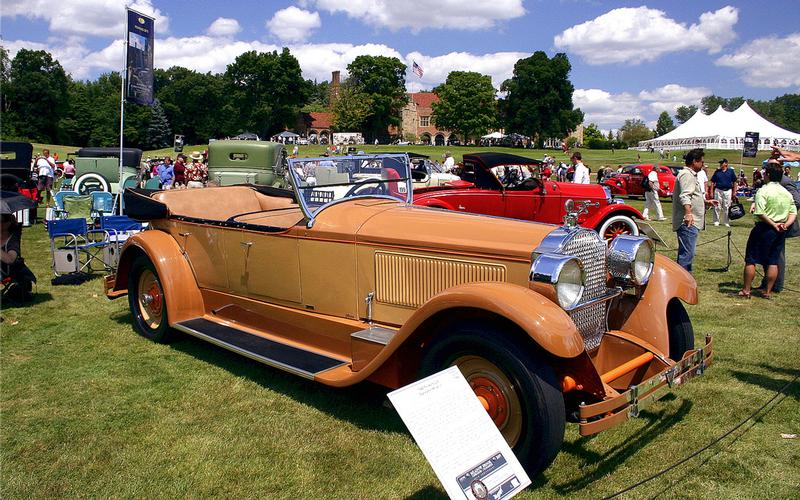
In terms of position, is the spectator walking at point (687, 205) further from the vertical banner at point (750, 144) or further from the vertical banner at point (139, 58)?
the vertical banner at point (750, 144)

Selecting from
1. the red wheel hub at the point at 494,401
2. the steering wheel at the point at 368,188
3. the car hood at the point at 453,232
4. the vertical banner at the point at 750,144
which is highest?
the vertical banner at the point at 750,144

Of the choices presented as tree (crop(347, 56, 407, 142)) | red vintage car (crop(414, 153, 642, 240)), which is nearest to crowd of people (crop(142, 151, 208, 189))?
red vintage car (crop(414, 153, 642, 240))

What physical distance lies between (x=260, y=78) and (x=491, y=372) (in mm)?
79284

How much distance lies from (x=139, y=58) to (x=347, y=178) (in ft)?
31.5

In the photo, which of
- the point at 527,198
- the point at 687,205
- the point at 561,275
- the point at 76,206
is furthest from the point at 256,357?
the point at 76,206

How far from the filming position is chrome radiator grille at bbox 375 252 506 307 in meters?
3.57

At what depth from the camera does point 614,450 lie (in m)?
3.60

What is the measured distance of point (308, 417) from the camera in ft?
13.4

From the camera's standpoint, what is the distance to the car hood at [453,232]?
11.5 feet

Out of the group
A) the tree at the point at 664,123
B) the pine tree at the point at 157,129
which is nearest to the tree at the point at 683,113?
the tree at the point at 664,123

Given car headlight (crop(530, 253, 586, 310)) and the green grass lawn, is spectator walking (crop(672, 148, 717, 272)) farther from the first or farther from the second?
car headlight (crop(530, 253, 586, 310))

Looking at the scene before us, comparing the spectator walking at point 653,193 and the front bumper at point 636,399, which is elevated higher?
the spectator walking at point 653,193

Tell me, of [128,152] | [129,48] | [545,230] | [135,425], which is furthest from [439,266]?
[128,152]

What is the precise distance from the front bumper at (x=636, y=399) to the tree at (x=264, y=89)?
7620 cm
